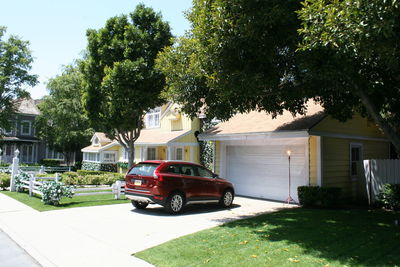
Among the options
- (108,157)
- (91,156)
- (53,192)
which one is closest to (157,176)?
(53,192)

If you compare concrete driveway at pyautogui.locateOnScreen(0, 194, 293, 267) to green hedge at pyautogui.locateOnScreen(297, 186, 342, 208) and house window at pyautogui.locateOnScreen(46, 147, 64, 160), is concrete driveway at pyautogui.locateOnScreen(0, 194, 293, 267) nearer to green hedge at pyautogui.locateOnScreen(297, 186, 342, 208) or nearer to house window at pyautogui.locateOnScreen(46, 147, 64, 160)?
green hedge at pyautogui.locateOnScreen(297, 186, 342, 208)

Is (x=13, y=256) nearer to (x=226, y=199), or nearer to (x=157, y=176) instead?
(x=157, y=176)

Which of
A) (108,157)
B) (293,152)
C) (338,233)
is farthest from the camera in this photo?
(108,157)

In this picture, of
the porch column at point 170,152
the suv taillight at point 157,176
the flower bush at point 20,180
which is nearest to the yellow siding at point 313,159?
the suv taillight at point 157,176

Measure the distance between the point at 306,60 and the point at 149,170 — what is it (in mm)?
5898

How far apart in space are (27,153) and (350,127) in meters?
44.7

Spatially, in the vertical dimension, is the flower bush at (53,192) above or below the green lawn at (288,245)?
above

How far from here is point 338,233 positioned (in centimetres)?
765

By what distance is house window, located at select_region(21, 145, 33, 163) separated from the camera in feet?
150

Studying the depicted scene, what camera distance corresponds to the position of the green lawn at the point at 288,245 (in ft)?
19.2

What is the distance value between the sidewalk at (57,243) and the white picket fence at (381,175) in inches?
419

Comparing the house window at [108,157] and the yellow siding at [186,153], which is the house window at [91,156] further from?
the yellow siding at [186,153]

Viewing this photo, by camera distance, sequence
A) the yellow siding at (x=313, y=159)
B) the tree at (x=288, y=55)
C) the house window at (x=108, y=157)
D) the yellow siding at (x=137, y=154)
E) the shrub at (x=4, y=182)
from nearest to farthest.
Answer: the tree at (x=288, y=55) < the yellow siding at (x=313, y=159) < the shrub at (x=4, y=182) < the yellow siding at (x=137, y=154) < the house window at (x=108, y=157)

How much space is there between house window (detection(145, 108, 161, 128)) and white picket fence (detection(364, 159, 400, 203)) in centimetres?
1782
